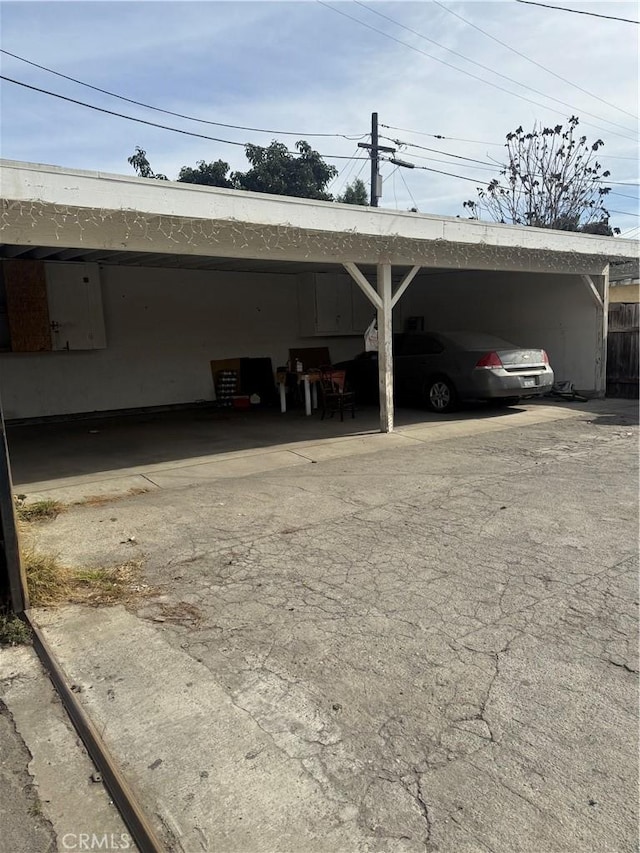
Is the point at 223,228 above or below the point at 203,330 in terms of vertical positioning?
above

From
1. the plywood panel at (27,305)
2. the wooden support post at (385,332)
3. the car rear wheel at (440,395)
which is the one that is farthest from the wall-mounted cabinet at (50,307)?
the car rear wheel at (440,395)

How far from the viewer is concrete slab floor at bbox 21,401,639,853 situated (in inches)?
84.4

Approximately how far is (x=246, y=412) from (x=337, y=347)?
164 inches

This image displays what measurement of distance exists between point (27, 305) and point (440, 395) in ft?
25.5

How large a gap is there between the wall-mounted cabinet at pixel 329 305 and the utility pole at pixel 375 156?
1254cm

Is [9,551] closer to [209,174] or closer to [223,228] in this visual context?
[223,228]

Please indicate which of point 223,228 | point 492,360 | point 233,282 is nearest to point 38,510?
point 223,228

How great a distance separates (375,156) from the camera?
25734 mm

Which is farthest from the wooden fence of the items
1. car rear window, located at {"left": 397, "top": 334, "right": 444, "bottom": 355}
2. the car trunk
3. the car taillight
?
car rear window, located at {"left": 397, "top": 334, "right": 444, "bottom": 355}

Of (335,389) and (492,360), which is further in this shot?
(335,389)

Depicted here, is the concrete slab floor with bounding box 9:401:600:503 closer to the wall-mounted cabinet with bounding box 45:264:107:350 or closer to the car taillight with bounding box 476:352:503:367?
the car taillight with bounding box 476:352:503:367

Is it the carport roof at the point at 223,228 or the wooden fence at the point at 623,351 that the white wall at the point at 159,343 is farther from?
the wooden fence at the point at 623,351

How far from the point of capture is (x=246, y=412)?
12.8 meters

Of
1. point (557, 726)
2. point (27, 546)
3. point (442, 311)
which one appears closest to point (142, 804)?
point (557, 726)
